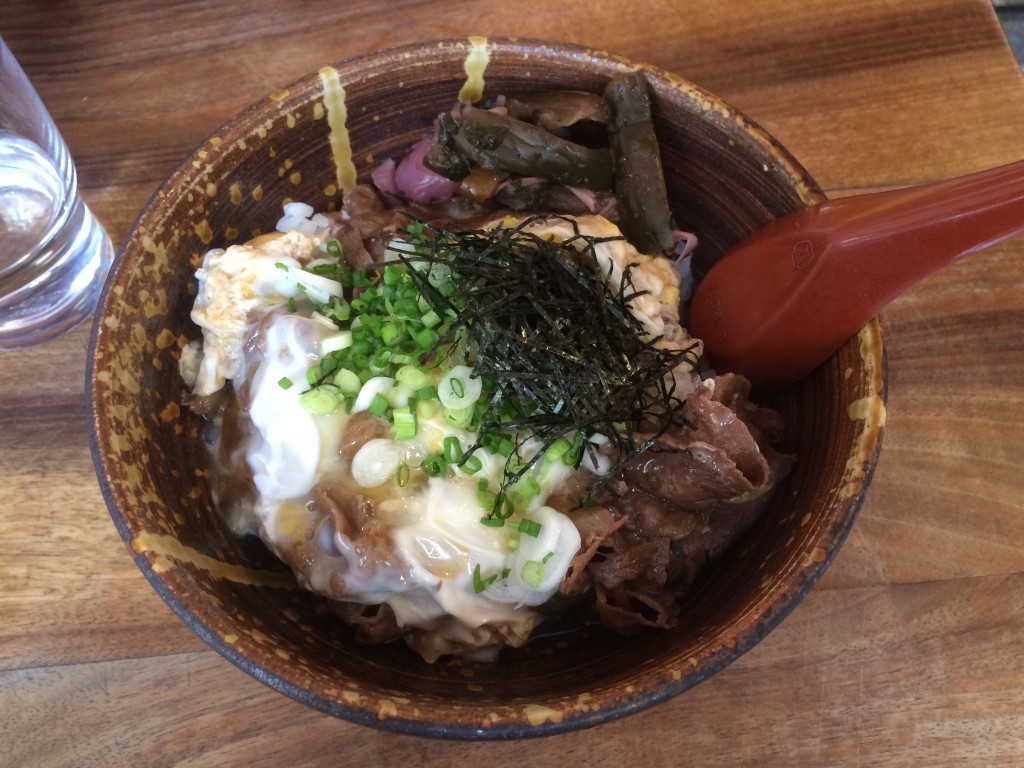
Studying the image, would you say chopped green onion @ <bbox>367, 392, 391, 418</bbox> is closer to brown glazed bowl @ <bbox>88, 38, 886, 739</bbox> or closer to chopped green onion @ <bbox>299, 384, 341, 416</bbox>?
chopped green onion @ <bbox>299, 384, 341, 416</bbox>

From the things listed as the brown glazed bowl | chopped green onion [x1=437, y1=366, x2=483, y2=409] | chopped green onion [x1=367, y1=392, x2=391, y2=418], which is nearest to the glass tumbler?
the brown glazed bowl

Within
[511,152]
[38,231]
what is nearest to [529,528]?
[511,152]

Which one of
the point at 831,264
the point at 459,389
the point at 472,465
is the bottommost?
the point at 472,465

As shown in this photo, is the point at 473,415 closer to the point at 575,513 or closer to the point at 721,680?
the point at 575,513

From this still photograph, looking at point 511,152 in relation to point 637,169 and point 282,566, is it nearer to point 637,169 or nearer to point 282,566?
point 637,169

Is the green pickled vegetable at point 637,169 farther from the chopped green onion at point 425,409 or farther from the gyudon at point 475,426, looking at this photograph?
the chopped green onion at point 425,409

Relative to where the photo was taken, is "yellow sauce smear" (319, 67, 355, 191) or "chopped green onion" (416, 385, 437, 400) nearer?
"chopped green onion" (416, 385, 437, 400)
